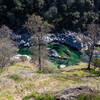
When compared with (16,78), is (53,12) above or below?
above

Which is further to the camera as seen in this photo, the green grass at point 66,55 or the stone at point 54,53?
the stone at point 54,53

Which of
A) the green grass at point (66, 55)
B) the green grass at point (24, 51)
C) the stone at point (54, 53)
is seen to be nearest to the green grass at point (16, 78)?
the green grass at point (66, 55)

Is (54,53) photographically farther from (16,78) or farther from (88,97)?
(88,97)

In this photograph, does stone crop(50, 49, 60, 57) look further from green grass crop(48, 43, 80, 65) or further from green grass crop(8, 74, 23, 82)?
green grass crop(8, 74, 23, 82)

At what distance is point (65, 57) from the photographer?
1505 inches

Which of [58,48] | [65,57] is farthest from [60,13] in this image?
[65,57]

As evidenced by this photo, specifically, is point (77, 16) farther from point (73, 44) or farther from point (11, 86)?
point (11, 86)

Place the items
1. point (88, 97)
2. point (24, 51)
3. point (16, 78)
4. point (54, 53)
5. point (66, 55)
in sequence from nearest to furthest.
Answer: point (88, 97), point (16, 78), point (54, 53), point (66, 55), point (24, 51)

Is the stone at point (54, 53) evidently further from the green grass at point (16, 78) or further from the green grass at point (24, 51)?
the green grass at point (16, 78)

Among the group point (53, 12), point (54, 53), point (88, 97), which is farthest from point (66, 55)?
point (88, 97)

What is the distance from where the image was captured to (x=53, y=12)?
51656 mm

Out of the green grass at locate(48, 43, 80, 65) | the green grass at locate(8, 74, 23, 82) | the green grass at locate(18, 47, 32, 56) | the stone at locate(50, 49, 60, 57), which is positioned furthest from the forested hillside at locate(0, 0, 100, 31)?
the green grass at locate(8, 74, 23, 82)

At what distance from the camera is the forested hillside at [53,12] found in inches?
2026

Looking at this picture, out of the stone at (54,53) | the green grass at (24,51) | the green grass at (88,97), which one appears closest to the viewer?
the green grass at (88,97)
